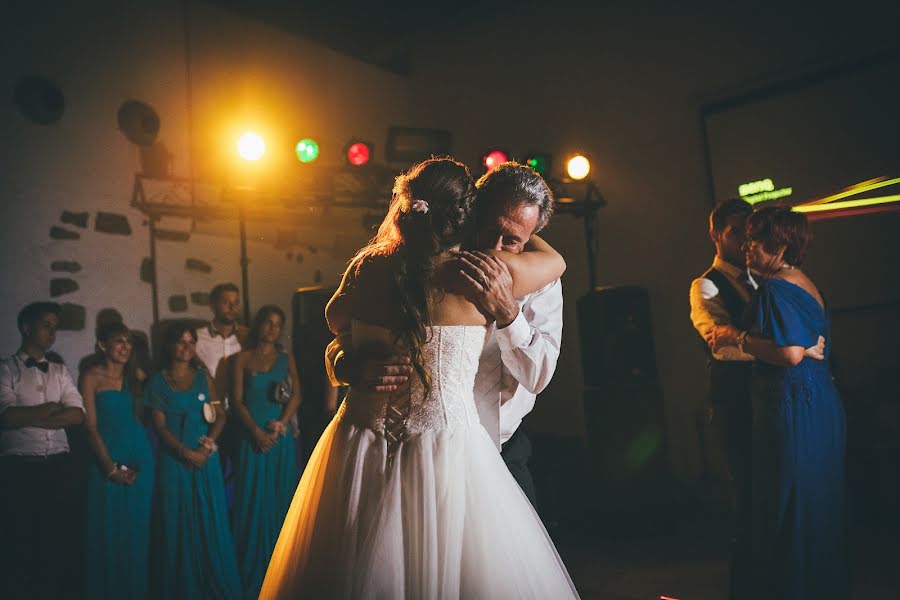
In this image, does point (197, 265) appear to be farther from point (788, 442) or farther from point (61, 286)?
point (788, 442)

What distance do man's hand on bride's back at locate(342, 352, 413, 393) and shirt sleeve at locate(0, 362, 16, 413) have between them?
2970 mm

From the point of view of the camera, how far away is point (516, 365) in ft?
6.22

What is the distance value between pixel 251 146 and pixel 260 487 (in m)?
2.42

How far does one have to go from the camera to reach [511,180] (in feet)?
6.53

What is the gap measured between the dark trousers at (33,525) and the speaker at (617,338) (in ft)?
11.3

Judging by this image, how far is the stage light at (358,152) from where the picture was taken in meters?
5.73

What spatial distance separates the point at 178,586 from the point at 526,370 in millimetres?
2897

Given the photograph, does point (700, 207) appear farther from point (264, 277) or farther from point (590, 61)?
point (264, 277)

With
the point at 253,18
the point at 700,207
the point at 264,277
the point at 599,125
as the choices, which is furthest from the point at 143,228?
the point at 700,207

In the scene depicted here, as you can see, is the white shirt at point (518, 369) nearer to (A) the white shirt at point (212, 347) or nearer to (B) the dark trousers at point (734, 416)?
(B) the dark trousers at point (734, 416)

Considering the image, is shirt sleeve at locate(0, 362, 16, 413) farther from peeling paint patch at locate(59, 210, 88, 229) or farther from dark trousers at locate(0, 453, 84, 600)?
peeling paint patch at locate(59, 210, 88, 229)

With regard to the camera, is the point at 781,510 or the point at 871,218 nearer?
the point at 781,510

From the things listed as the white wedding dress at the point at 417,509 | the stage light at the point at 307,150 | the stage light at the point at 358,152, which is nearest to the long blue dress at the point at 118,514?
the stage light at the point at 307,150

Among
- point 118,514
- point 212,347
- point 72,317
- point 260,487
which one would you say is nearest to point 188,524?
point 118,514
